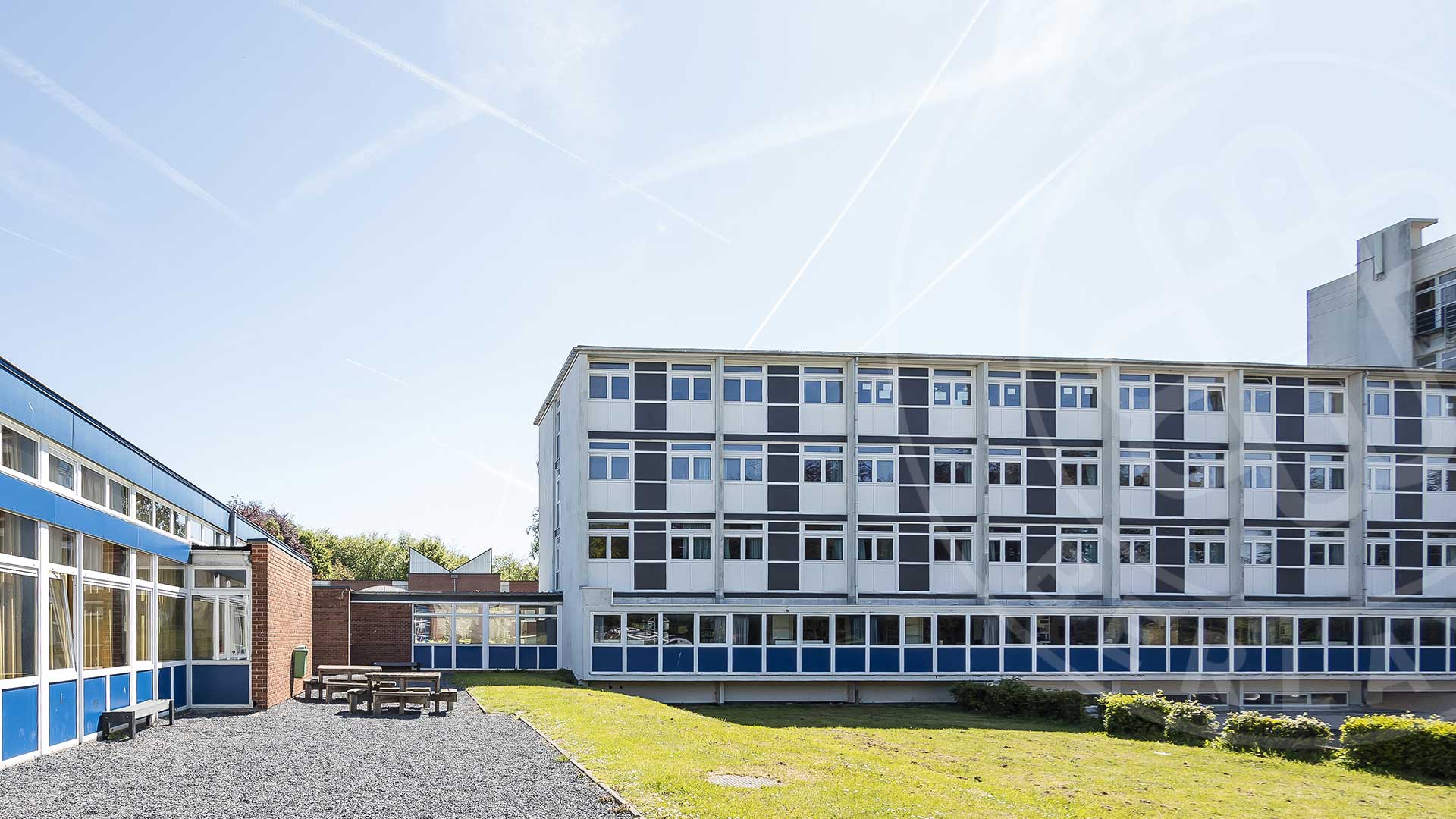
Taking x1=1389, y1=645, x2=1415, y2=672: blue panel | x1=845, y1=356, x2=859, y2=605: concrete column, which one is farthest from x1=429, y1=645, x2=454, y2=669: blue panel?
x1=1389, y1=645, x2=1415, y2=672: blue panel

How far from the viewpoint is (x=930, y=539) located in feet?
108

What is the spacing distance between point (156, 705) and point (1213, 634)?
26.0m

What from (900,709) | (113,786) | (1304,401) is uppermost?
(1304,401)

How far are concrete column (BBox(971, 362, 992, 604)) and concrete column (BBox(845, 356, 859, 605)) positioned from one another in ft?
10.7

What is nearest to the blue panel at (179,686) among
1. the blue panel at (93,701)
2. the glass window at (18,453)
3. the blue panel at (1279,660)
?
the blue panel at (93,701)

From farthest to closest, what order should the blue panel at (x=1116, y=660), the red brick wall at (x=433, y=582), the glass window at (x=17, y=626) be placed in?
the red brick wall at (x=433, y=582) → the blue panel at (x=1116, y=660) → the glass window at (x=17, y=626)

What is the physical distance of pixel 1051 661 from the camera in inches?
1262

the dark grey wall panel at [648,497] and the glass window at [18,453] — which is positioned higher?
the glass window at [18,453]

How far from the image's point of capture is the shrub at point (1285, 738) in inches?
813

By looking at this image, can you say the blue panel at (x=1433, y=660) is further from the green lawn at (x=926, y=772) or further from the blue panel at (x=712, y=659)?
the blue panel at (x=712, y=659)

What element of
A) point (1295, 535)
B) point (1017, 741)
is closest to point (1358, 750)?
point (1017, 741)

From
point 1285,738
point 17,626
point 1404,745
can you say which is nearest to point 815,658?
point 1285,738

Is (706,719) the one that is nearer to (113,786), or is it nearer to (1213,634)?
(113,786)

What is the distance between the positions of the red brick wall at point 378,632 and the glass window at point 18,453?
20.7 meters
